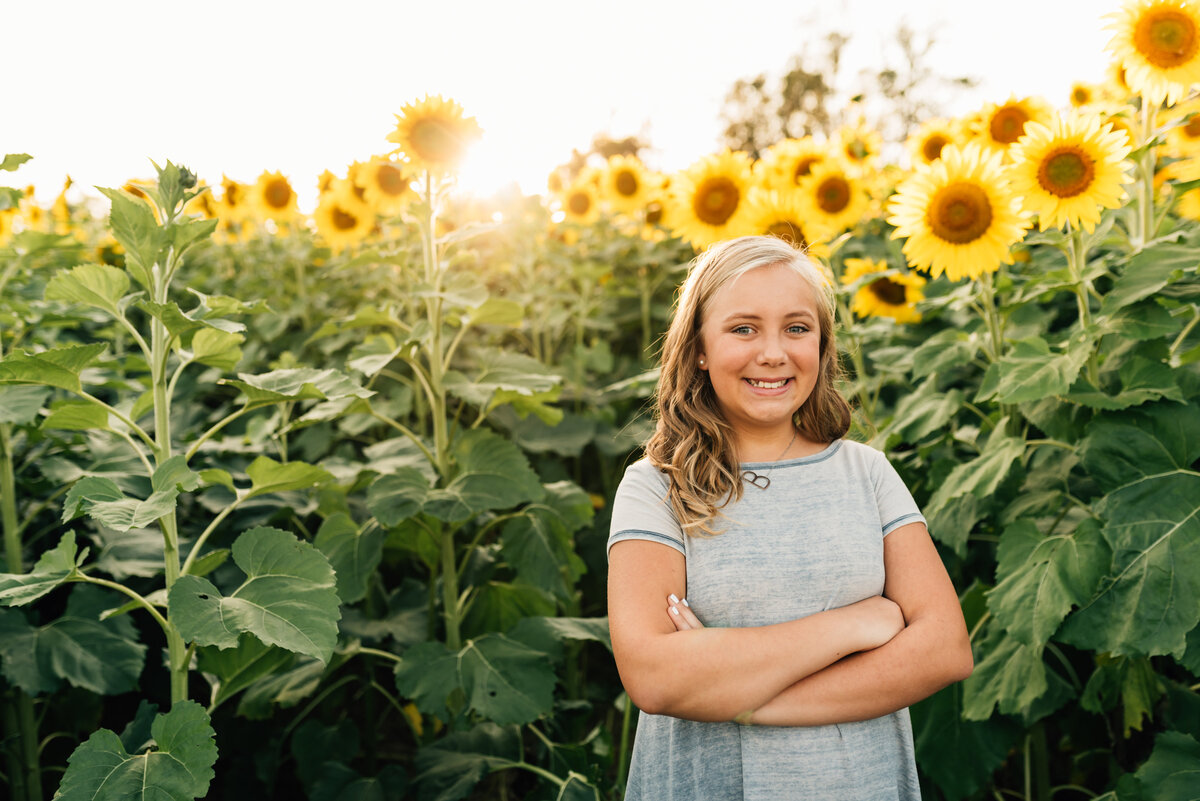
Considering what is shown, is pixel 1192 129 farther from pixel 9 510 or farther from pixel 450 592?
pixel 9 510

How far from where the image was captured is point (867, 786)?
64.5 inches

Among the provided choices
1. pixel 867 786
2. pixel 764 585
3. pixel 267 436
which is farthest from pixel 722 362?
pixel 267 436

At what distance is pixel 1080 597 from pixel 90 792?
2197mm

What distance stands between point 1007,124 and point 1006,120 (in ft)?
0.07

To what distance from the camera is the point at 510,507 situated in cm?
265

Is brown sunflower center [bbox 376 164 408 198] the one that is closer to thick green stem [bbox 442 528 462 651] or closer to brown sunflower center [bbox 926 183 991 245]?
thick green stem [bbox 442 528 462 651]

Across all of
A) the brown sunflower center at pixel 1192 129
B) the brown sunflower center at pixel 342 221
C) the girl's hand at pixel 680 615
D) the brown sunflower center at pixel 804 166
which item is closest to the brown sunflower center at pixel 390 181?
the brown sunflower center at pixel 342 221

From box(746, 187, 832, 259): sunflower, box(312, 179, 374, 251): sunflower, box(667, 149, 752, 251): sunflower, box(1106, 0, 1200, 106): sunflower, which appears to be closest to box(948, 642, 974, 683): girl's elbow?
box(1106, 0, 1200, 106): sunflower

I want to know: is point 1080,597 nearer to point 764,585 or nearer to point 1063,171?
point 764,585

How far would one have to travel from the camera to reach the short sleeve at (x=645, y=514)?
1728mm

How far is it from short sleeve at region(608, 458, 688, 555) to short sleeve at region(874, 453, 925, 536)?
1.40 ft

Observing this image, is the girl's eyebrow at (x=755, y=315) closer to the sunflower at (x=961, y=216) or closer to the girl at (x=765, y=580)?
the girl at (x=765, y=580)

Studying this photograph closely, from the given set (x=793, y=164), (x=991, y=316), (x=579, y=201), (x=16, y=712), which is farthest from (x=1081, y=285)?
(x=579, y=201)

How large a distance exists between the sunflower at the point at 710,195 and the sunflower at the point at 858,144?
2.09 feet
